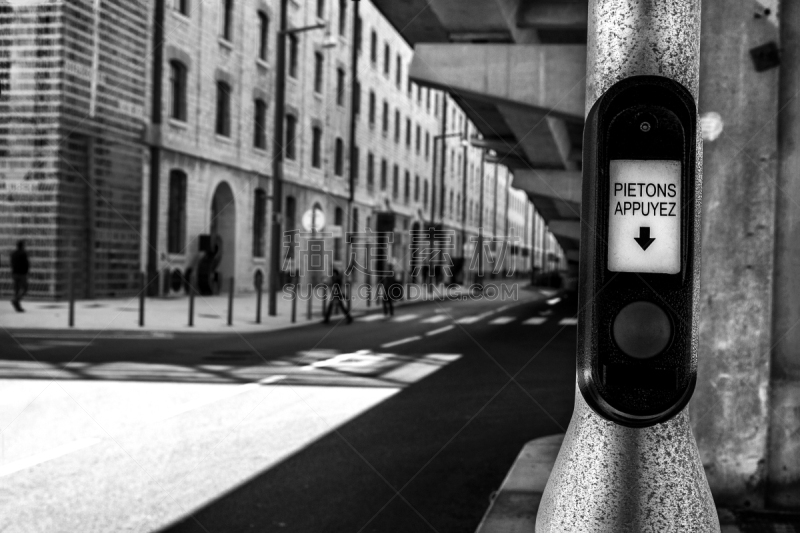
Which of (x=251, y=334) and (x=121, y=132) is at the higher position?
(x=121, y=132)

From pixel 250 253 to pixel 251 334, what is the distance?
42.2 feet

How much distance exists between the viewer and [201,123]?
23812 mm

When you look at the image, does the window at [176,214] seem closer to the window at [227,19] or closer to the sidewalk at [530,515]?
the window at [227,19]

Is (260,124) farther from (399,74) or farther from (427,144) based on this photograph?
(427,144)

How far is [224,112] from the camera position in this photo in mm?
25438

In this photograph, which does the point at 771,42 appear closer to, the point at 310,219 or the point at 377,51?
the point at 310,219

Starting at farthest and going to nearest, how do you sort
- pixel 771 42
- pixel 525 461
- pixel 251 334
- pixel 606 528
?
pixel 251 334 → pixel 525 461 → pixel 771 42 → pixel 606 528

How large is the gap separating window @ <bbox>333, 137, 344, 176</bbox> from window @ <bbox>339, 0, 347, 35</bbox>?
5.10m

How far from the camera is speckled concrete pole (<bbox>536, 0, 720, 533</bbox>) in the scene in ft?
6.72

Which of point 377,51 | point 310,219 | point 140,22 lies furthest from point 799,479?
point 377,51

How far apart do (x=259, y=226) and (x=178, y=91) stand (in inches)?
255

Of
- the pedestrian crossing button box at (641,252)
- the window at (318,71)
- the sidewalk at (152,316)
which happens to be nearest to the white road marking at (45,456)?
the pedestrian crossing button box at (641,252)

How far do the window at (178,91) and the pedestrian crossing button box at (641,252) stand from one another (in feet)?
73.3

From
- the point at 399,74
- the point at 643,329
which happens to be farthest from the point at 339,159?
the point at 643,329
